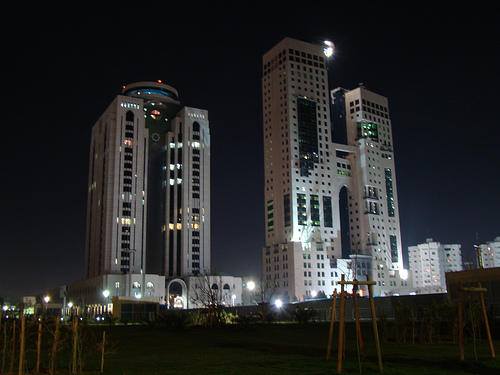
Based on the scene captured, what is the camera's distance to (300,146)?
138m

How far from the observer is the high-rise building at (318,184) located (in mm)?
132000

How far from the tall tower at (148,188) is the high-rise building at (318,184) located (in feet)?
62.7

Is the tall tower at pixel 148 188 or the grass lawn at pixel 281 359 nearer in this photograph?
the grass lawn at pixel 281 359

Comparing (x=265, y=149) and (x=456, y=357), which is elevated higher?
(x=265, y=149)

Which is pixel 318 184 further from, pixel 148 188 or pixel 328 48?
pixel 148 188

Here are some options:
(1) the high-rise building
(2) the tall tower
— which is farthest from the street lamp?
(2) the tall tower

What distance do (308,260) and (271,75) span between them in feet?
180

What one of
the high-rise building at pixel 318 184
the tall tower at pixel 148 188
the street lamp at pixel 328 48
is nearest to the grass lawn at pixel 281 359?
the tall tower at pixel 148 188

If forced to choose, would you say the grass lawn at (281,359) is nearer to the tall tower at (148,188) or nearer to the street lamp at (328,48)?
the tall tower at (148,188)

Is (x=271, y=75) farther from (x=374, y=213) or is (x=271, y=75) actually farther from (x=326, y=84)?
(x=374, y=213)

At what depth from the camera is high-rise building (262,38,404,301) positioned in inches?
5197

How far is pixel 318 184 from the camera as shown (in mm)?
139250

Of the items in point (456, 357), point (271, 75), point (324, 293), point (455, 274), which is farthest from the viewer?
point (271, 75)

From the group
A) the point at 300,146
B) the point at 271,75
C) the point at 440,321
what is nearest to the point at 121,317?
the point at 440,321
